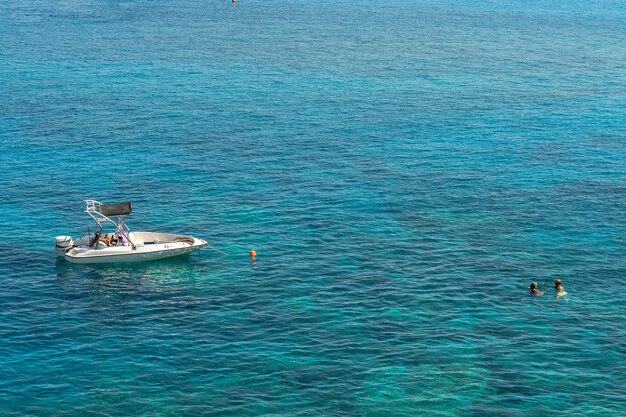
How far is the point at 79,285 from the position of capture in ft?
334

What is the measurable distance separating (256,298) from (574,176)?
63554mm

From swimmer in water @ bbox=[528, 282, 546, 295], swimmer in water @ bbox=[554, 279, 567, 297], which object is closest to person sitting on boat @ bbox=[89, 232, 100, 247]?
swimmer in water @ bbox=[528, 282, 546, 295]

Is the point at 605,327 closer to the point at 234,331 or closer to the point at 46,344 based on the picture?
the point at 234,331

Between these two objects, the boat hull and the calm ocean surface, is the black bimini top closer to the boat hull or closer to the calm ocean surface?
the boat hull

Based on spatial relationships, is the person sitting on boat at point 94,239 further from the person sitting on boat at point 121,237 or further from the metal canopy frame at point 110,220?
the person sitting on boat at point 121,237

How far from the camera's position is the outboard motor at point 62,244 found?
10619 centimetres

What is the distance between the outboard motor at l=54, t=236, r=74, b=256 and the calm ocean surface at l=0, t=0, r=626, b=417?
1857mm

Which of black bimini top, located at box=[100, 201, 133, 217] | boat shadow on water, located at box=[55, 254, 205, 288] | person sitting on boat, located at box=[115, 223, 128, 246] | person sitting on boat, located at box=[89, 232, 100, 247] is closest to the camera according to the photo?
boat shadow on water, located at box=[55, 254, 205, 288]

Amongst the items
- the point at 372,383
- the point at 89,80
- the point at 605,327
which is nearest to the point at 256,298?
the point at 372,383

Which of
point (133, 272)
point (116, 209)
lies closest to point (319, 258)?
point (133, 272)

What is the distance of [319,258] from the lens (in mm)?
108625

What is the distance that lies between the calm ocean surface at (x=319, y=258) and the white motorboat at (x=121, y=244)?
1.72 meters

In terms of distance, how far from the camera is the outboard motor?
10619cm

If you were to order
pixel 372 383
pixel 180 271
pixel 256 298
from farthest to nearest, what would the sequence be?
1. pixel 180 271
2. pixel 256 298
3. pixel 372 383
